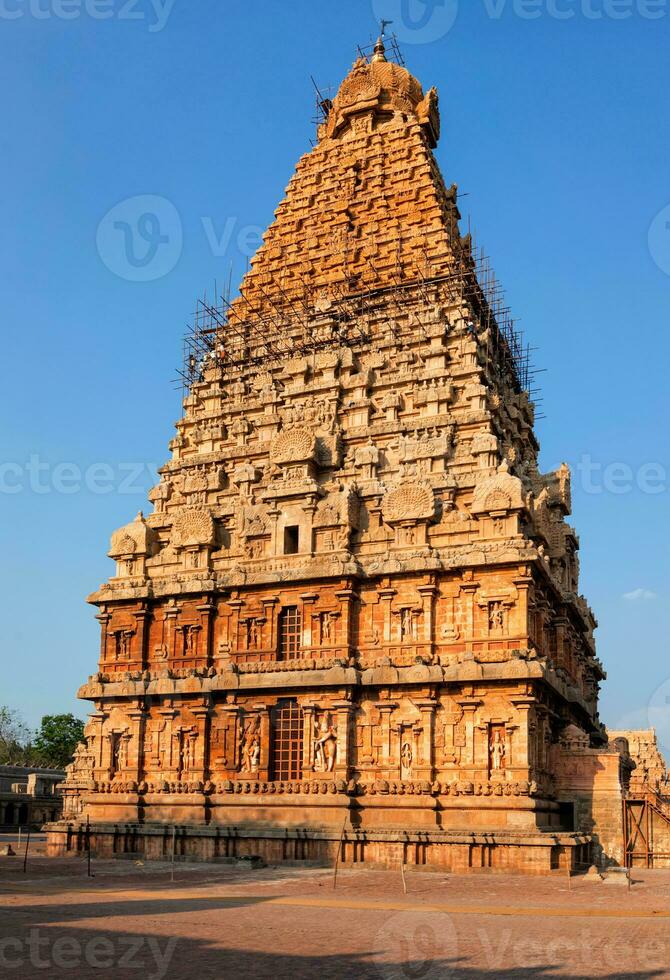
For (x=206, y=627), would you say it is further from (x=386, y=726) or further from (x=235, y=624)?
(x=386, y=726)

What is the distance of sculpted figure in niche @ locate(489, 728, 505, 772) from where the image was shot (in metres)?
36.9

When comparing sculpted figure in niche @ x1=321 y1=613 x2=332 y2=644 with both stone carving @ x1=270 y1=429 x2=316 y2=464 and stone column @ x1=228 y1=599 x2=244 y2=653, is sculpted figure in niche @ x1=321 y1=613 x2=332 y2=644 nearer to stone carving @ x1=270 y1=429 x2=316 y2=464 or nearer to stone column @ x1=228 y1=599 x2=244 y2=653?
stone column @ x1=228 y1=599 x2=244 y2=653

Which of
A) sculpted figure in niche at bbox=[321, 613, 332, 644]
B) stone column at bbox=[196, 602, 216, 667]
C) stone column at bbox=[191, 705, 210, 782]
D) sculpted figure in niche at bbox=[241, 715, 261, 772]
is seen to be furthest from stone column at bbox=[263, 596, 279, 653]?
stone column at bbox=[191, 705, 210, 782]

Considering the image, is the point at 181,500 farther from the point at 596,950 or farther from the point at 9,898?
the point at 596,950

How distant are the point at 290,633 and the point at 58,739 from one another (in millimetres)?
69455

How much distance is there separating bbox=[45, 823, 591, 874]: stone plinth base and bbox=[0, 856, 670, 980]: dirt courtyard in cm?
174

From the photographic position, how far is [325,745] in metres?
39.6

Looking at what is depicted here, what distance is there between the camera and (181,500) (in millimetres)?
49844

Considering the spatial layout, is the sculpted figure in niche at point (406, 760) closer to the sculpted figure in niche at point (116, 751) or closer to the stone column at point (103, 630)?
the sculpted figure in niche at point (116, 751)

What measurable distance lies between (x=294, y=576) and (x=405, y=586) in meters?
4.82

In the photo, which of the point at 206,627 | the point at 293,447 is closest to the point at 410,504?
the point at 293,447

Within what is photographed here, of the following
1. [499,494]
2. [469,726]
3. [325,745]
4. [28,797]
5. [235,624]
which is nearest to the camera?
[469,726]

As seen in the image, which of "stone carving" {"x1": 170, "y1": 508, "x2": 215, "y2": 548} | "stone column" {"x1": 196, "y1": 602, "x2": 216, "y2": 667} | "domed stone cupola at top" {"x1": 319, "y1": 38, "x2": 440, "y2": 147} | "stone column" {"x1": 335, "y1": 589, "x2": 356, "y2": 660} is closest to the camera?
"stone column" {"x1": 335, "y1": 589, "x2": 356, "y2": 660}

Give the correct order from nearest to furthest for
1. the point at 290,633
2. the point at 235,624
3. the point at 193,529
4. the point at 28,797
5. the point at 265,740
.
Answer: the point at 265,740 < the point at 290,633 < the point at 235,624 < the point at 193,529 < the point at 28,797
